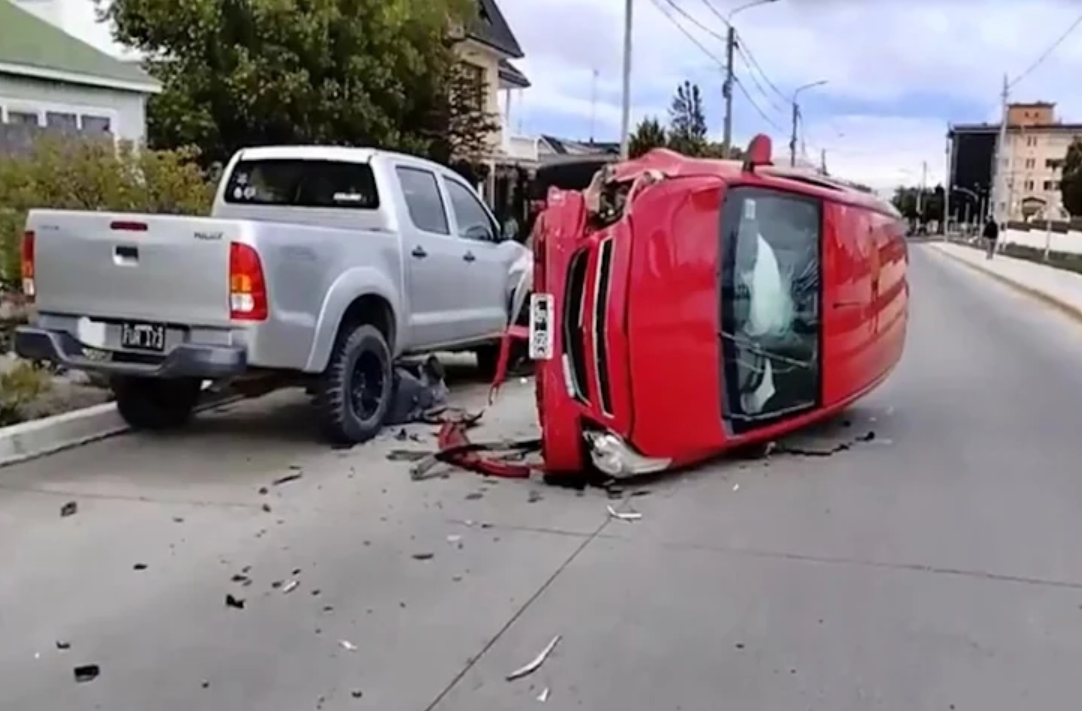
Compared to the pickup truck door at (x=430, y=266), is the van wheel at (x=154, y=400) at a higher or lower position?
lower

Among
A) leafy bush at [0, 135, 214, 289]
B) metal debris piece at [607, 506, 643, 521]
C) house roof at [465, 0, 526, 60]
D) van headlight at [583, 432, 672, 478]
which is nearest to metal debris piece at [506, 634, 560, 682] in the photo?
metal debris piece at [607, 506, 643, 521]

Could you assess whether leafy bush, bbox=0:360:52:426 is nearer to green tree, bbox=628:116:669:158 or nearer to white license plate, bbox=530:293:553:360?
white license plate, bbox=530:293:553:360

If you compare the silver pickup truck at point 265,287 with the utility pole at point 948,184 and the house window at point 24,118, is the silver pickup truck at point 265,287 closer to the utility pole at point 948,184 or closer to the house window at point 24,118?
the house window at point 24,118

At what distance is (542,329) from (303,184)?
3.67m

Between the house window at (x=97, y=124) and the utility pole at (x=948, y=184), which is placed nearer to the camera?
the house window at (x=97, y=124)

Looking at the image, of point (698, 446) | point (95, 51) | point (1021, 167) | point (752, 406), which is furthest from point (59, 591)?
point (1021, 167)

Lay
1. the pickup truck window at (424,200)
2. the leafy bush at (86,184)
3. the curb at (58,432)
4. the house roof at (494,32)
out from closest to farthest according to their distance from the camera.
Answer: the curb at (58,432) < the pickup truck window at (424,200) < the leafy bush at (86,184) < the house roof at (494,32)

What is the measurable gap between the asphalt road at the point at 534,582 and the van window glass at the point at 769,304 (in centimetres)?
46

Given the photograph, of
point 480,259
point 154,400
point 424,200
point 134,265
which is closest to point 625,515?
point 134,265

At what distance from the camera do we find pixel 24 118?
18500 millimetres

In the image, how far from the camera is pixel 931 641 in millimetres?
5340

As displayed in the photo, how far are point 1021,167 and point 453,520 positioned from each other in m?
139

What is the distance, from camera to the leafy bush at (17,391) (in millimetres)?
9047

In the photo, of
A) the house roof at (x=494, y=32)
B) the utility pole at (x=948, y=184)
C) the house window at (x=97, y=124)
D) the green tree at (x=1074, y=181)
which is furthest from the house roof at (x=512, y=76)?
the utility pole at (x=948, y=184)
